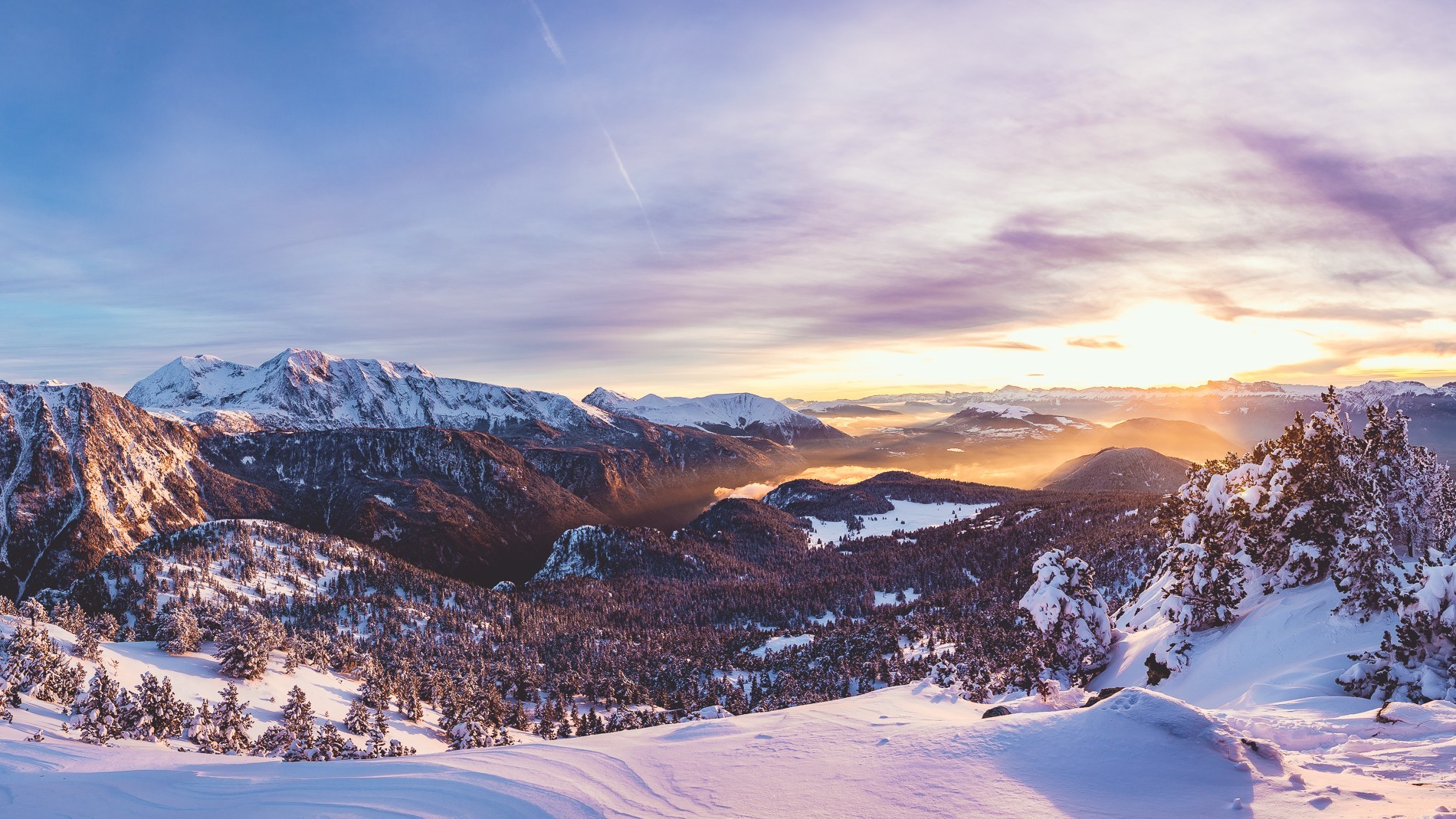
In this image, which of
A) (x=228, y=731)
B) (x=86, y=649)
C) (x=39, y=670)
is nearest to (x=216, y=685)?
(x=86, y=649)

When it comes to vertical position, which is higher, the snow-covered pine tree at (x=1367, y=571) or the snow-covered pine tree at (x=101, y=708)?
the snow-covered pine tree at (x=1367, y=571)

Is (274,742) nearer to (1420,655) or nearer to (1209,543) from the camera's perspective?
(1420,655)

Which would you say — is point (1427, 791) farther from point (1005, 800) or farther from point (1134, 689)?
point (1005, 800)

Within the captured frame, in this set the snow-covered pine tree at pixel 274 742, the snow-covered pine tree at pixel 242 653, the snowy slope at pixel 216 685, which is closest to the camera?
the snow-covered pine tree at pixel 274 742

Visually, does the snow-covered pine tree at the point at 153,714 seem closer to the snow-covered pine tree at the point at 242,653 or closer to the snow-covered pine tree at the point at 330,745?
the snow-covered pine tree at the point at 330,745

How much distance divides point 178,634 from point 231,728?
26479mm

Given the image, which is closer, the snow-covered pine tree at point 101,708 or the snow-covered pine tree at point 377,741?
the snow-covered pine tree at point 101,708

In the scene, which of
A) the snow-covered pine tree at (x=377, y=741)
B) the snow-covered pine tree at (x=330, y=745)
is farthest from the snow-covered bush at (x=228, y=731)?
the snow-covered pine tree at (x=377, y=741)

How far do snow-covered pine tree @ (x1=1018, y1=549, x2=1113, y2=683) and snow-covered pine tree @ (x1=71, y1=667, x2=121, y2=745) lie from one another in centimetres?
4530

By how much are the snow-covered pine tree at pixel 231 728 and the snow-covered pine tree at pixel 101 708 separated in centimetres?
540

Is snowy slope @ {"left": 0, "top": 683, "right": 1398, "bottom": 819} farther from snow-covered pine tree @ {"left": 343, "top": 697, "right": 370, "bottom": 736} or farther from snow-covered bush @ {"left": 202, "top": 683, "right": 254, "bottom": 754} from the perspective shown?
snow-covered pine tree @ {"left": 343, "top": 697, "right": 370, "bottom": 736}

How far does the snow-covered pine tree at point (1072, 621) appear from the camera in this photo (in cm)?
3525

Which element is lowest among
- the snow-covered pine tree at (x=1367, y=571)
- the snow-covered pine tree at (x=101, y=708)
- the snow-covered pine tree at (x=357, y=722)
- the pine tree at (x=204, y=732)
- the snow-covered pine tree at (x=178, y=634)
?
the snow-covered pine tree at (x=357, y=722)

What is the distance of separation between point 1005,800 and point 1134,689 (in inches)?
222
